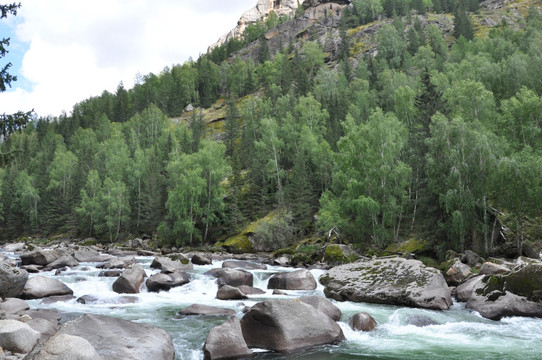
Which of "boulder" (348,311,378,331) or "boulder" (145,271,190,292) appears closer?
"boulder" (348,311,378,331)

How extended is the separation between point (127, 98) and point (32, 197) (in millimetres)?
56874

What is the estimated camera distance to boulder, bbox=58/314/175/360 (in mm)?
9242

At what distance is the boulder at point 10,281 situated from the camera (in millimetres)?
16538

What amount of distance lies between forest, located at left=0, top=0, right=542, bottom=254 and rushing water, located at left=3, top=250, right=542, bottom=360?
8.81 metres

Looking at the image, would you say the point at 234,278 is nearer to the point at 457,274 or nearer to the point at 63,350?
the point at 457,274

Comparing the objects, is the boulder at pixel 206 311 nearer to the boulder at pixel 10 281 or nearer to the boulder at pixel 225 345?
the boulder at pixel 225 345

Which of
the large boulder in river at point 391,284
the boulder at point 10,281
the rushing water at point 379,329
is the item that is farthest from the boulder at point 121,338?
the large boulder in river at point 391,284

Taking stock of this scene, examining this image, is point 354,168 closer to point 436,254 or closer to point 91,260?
point 436,254

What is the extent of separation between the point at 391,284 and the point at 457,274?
586 cm

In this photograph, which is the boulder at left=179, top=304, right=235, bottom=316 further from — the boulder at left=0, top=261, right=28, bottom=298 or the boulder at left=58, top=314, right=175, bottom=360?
the boulder at left=0, top=261, right=28, bottom=298

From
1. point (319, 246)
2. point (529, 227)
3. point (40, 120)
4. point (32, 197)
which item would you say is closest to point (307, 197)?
point (319, 246)

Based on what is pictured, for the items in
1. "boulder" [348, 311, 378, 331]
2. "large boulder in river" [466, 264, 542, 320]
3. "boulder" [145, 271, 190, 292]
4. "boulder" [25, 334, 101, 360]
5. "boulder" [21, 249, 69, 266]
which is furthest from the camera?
"boulder" [21, 249, 69, 266]

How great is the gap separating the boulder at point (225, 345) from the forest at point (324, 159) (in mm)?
13792

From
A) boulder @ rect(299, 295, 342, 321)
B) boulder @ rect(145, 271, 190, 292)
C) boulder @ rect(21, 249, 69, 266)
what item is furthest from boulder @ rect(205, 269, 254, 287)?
boulder @ rect(21, 249, 69, 266)
